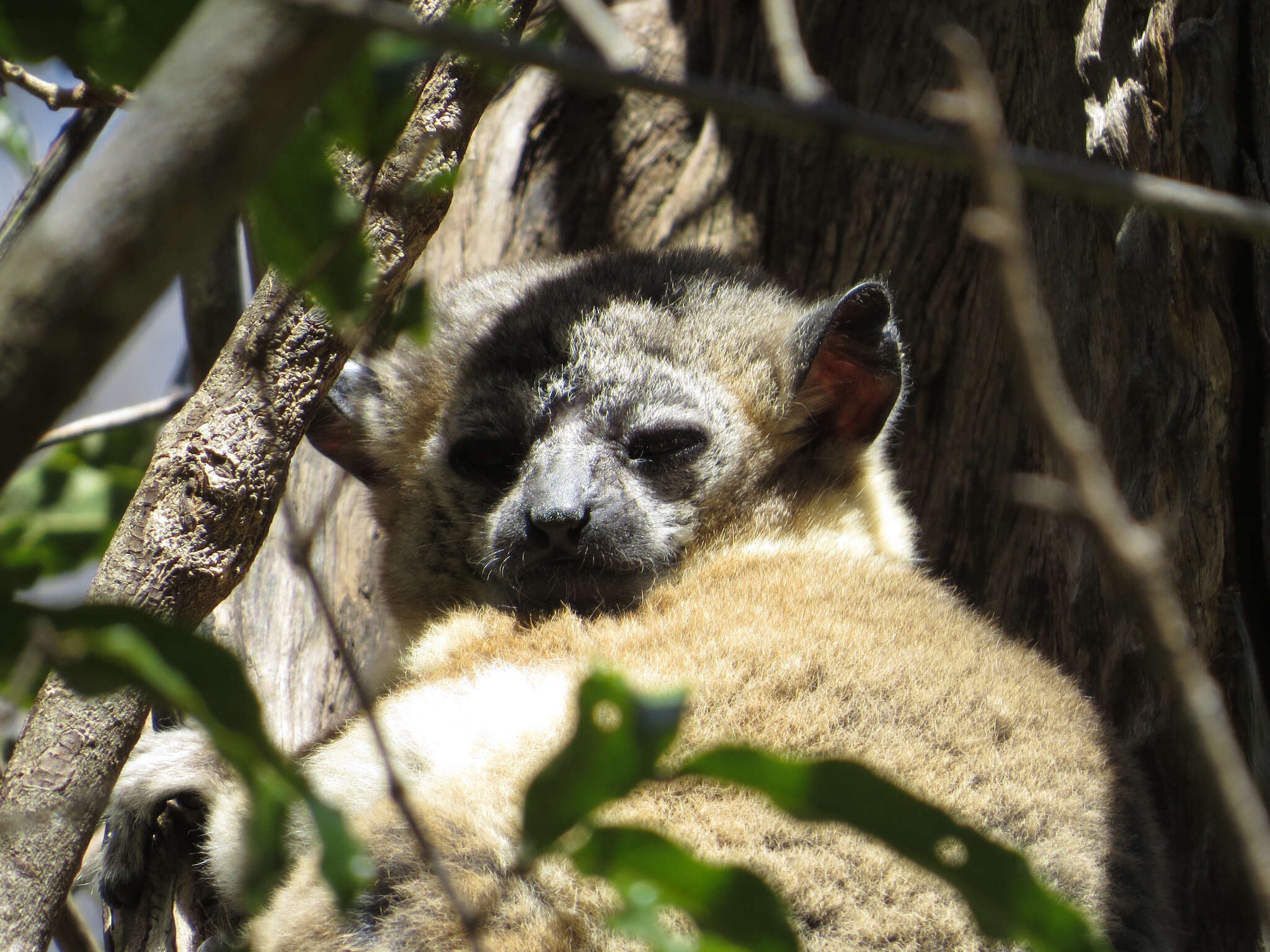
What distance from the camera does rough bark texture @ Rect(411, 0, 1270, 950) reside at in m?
3.33

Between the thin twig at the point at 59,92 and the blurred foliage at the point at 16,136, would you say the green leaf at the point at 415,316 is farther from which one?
Result: the blurred foliage at the point at 16,136

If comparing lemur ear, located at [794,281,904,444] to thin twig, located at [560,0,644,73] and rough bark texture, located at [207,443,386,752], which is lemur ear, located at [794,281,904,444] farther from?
thin twig, located at [560,0,644,73]

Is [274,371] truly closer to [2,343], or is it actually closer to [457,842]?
[457,842]

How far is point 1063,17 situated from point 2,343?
3965 mm

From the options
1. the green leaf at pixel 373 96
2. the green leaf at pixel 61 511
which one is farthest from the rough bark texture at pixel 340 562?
the green leaf at pixel 373 96

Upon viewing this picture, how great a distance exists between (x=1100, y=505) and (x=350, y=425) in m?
3.60

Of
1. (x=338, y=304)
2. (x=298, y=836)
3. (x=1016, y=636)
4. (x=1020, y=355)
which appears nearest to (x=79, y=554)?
(x=298, y=836)

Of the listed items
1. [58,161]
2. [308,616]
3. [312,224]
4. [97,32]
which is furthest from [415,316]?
[58,161]

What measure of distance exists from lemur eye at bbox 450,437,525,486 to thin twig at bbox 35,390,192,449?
1.31 metres

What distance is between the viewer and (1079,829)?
104 inches

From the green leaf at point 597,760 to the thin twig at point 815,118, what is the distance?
654 millimetres

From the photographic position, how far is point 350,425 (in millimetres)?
4289

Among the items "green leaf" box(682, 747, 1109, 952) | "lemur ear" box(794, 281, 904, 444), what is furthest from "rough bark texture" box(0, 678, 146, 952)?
"lemur ear" box(794, 281, 904, 444)

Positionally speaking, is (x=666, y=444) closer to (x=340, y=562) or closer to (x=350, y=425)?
(x=350, y=425)
